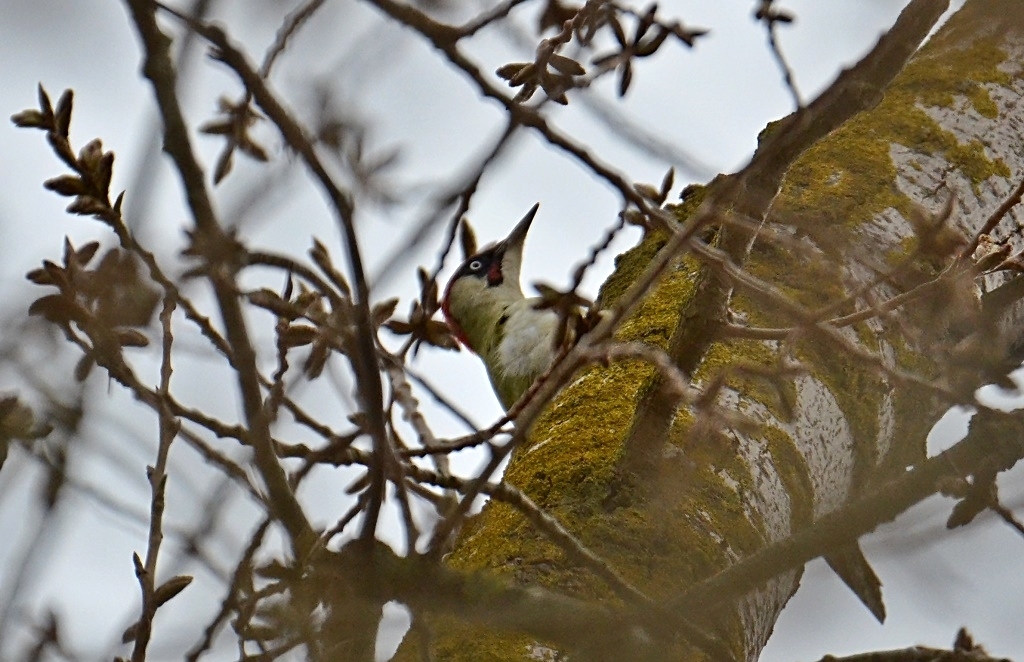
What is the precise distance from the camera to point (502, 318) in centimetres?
542

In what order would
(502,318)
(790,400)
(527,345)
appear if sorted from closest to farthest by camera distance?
(790,400), (527,345), (502,318)

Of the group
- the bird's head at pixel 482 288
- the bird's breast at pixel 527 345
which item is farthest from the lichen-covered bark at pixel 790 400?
the bird's head at pixel 482 288

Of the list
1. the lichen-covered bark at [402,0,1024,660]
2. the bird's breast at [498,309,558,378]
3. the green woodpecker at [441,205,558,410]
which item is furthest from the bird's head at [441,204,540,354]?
the lichen-covered bark at [402,0,1024,660]

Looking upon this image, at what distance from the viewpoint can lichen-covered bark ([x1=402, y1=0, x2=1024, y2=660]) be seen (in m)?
2.23

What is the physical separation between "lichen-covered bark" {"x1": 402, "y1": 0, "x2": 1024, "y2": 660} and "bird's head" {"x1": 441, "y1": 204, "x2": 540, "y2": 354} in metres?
2.49

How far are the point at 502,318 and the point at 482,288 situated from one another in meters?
0.45

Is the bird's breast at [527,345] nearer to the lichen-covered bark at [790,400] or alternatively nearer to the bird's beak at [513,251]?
the bird's beak at [513,251]

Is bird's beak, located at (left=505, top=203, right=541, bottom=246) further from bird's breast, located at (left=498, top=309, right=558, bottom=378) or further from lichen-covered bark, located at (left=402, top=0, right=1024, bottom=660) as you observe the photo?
lichen-covered bark, located at (left=402, top=0, right=1024, bottom=660)

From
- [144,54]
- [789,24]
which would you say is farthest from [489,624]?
[789,24]

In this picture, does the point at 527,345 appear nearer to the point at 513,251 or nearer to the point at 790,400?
the point at 513,251

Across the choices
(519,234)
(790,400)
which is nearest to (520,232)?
(519,234)

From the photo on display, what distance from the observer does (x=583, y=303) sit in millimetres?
1997

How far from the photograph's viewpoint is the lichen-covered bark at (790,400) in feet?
7.31

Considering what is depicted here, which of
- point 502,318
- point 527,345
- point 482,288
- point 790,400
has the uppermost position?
point 482,288
